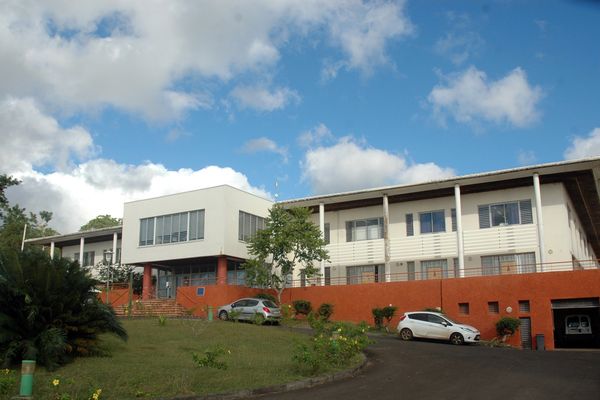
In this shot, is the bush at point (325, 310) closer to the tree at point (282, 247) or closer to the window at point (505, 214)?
the tree at point (282, 247)

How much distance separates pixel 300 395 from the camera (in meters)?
12.6

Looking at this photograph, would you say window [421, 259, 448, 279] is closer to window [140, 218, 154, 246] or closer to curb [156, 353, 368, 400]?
window [140, 218, 154, 246]

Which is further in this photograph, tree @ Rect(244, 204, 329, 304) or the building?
tree @ Rect(244, 204, 329, 304)

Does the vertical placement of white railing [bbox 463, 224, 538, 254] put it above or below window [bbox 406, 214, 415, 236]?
below

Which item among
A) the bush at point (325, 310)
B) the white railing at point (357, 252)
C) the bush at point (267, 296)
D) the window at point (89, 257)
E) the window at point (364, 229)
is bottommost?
the bush at point (325, 310)

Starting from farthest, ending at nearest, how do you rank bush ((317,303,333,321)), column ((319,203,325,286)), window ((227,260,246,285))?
1. window ((227,260,246,285))
2. column ((319,203,325,286))
3. bush ((317,303,333,321))

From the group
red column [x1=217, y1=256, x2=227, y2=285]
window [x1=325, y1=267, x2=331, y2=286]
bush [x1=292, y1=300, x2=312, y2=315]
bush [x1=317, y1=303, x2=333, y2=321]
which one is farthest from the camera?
window [x1=325, y1=267, x2=331, y2=286]

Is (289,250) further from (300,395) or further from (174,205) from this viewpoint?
(300,395)

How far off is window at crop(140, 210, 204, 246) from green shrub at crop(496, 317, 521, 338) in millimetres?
18314

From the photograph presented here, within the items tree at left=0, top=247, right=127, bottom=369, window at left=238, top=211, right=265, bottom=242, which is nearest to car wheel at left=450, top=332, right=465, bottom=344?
tree at left=0, top=247, right=127, bottom=369

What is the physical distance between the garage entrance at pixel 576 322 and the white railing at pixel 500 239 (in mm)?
4287

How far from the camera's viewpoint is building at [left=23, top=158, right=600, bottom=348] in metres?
28.0

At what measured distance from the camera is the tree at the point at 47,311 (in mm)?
14266

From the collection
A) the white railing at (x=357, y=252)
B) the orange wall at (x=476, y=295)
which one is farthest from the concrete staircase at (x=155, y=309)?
the white railing at (x=357, y=252)
